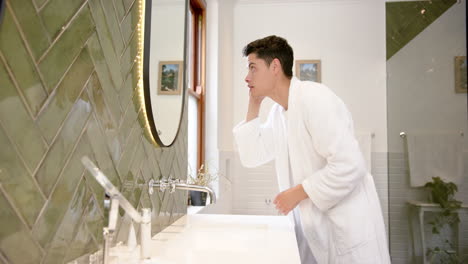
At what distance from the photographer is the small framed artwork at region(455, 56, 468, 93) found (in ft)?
7.49

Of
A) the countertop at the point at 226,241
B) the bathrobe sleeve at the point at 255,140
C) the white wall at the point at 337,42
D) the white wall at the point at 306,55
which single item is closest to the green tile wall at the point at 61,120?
the countertop at the point at 226,241

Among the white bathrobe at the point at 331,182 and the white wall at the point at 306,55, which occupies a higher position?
the white wall at the point at 306,55

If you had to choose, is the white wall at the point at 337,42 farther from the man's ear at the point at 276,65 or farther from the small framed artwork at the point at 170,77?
the small framed artwork at the point at 170,77

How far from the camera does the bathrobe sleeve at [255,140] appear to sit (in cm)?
174

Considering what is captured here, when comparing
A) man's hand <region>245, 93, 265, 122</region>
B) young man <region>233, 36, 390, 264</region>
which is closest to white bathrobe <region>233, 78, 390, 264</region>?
young man <region>233, 36, 390, 264</region>

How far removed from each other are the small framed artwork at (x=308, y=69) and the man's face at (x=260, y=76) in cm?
169

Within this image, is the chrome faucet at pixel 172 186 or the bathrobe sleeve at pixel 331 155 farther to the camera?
the bathrobe sleeve at pixel 331 155

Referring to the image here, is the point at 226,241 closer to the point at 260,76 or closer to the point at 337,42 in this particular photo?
the point at 260,76

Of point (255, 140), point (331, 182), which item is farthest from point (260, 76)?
point (331, 182)

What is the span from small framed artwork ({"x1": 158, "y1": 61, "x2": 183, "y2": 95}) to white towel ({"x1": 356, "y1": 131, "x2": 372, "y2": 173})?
2.08m

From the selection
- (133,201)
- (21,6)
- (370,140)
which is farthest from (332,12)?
(21,6)

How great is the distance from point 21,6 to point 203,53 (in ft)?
8.17

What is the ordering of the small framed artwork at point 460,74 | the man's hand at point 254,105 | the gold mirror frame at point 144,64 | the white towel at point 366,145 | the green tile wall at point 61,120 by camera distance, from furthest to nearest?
the white towel at point 366,145 < the small framed artwork at point 460,74 < the man's hand at point 254,105 < the gold mirror frame at point 144,64 < the green tile wall at point 61,120

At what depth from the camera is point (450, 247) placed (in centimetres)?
241
